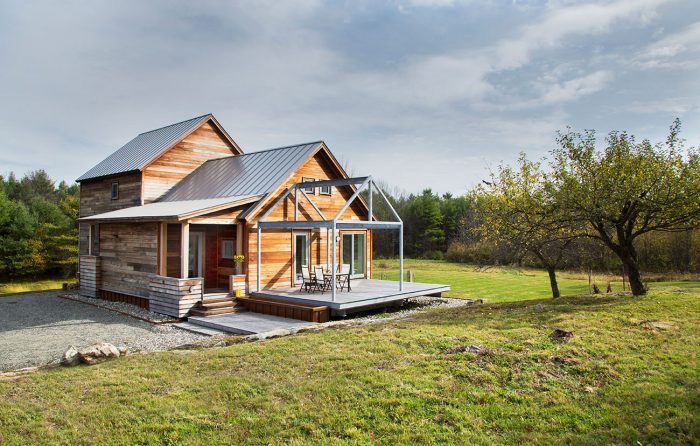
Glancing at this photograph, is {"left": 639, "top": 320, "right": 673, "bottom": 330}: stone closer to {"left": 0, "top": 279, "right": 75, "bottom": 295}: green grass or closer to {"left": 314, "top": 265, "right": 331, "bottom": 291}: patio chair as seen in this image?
{"left": 314, "top": 265, "right": 331, "bottom": 291}: patio chair

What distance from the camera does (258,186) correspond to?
49.8 ft

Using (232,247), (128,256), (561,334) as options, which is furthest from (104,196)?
(561,334)

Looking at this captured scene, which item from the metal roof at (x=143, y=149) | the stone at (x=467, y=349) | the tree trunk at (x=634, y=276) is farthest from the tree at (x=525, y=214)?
the metal roof at (x=143, y=149)

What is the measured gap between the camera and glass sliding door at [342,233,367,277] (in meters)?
17.4

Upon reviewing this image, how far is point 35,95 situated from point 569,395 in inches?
793

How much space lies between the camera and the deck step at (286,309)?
11805 millimetres

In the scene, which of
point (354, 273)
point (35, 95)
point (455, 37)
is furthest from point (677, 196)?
point (35, 95)

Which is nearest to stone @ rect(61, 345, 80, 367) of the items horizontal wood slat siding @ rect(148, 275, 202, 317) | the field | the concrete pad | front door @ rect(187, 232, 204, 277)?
the field

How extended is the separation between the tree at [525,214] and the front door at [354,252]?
493 cm

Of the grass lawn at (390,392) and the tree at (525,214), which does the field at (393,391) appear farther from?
the tree at (525,214)

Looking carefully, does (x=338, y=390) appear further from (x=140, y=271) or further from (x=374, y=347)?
(x=140, y=271)

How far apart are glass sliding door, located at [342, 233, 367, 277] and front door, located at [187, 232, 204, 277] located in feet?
16.9

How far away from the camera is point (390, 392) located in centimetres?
548

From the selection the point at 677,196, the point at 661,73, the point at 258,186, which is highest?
the point at 661,73
